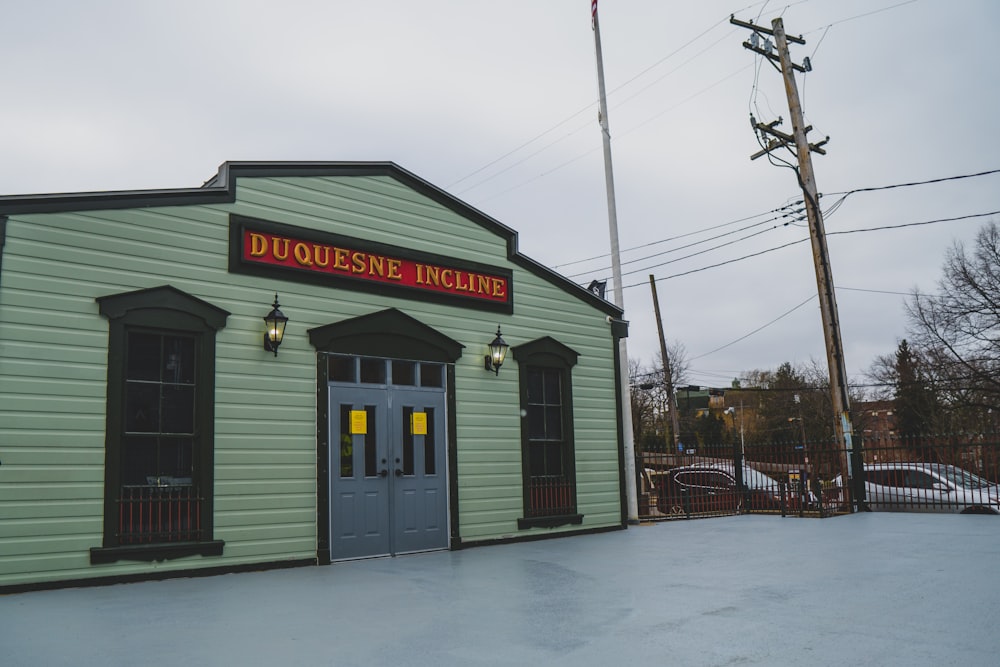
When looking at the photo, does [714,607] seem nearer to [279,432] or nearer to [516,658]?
[516,658]

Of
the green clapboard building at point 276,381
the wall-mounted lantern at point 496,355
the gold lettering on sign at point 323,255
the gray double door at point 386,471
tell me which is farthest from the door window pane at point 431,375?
the gold lettering on sign at point 323,255

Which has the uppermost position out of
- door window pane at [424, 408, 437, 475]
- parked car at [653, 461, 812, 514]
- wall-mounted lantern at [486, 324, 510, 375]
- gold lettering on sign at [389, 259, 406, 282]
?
gold lettering on sign at [389, 259, 406, 282]

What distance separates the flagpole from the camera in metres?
14.2

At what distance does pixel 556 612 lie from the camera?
6320 millimetres

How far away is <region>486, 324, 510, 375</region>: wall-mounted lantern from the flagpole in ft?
10.3

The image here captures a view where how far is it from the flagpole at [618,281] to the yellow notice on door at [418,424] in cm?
451

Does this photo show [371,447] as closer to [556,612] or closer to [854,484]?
[556,612]

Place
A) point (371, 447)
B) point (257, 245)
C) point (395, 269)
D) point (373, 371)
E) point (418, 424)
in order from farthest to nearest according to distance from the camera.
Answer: point (395, 269), point (418, 424), point (373, 371), point (371, 447), point (257, 245)

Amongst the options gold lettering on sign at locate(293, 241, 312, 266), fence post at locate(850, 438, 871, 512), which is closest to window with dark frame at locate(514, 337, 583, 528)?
gold lettering on sign at locate(293, 241, 312, 266)

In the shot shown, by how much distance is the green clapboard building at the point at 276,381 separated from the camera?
7863 mm

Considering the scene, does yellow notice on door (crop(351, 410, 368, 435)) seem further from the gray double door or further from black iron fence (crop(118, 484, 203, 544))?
black iron fence (crop(118, 484, 203, 544))

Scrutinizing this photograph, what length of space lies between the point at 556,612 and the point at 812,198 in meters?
12.9

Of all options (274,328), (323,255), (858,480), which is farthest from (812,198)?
(274,328)

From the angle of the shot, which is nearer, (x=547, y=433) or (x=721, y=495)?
(x=547, y=433)
